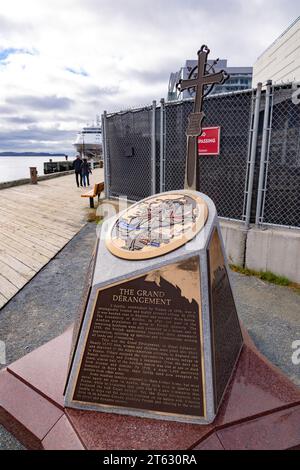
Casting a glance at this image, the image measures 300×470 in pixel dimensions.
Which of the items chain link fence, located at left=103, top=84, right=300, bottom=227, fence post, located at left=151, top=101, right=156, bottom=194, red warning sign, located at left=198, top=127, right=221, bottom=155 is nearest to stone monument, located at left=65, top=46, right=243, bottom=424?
chain link fence, located at left=103, top=84, right=300, bottom=227

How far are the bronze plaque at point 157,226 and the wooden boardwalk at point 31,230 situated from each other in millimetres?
2706

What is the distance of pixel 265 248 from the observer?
5.19m

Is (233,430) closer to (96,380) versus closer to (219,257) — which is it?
(96,380)

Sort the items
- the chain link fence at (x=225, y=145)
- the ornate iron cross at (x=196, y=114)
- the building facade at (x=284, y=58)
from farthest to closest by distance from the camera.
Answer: the building facade at (x=284, y=58)
the chain link fence at (x=225, y=145)
the ornate iron cross at (x=196, y=114)

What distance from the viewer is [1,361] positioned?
319 cm

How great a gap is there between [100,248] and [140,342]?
2.87ft

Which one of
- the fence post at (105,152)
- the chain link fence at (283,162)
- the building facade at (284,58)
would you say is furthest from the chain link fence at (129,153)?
the building facade at (284,58)

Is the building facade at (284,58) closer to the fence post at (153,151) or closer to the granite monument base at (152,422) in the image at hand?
the fence post at (153,151)

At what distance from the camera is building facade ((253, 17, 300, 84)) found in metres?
19.0

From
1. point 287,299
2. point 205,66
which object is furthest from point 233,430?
point 205,66

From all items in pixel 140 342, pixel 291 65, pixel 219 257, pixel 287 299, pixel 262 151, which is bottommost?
pixel 287 299

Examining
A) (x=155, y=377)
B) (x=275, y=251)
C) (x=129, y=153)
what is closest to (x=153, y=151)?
(x=129, y=153)

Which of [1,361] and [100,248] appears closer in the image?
[100,248]

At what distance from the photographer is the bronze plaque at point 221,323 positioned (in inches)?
89.2
